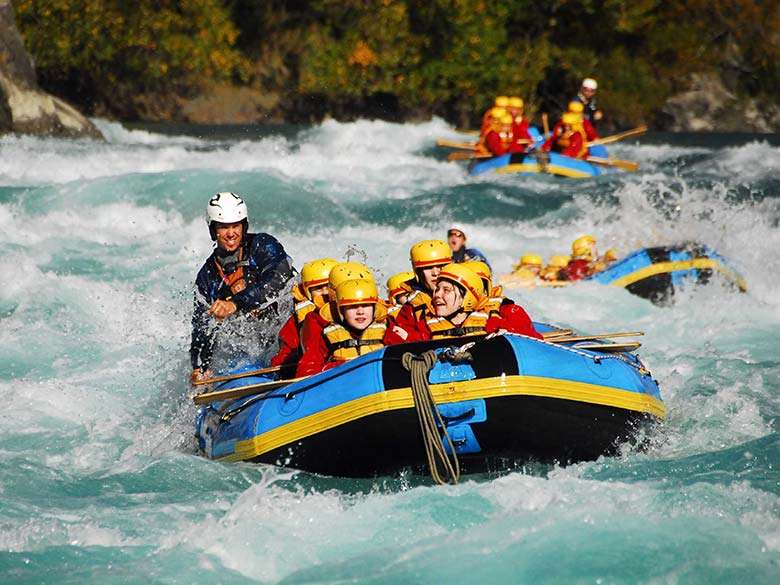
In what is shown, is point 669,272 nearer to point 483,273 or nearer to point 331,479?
point 483,273

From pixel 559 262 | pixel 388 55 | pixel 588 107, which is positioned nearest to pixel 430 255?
pixel 559 262

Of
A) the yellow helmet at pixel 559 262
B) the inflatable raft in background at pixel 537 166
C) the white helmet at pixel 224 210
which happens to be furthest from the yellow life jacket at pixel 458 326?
the inflatable raft in background at pixel 537 166

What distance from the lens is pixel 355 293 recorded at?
22.3 ft

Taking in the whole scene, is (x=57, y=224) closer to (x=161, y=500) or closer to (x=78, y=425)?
(x=78, y=425)

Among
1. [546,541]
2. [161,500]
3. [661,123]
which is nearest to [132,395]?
[161,500]

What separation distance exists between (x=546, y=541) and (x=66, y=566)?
215 centimetres

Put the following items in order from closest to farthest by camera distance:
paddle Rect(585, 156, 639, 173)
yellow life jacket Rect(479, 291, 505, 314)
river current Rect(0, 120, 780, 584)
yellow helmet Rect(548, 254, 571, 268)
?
river current Rect(0, 120, 780, 584)
yellow life jacket Rect(479, 291, 505, 314)
yellow helmet Rect(548, 254, 571, 268)
paddle Rect(585, 156, 639, 173)

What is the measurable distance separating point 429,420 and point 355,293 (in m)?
0.97

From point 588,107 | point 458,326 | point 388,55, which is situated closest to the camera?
point 458,326

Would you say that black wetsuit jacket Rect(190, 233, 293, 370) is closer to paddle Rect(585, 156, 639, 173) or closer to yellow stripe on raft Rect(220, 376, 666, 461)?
yellow stripe on raft Rect(220, 376, 666, 461)

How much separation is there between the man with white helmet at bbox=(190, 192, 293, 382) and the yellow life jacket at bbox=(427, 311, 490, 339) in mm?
1653

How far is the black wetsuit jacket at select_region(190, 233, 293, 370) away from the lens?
8172 mm

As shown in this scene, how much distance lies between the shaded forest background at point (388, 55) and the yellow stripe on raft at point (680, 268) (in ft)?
58.1

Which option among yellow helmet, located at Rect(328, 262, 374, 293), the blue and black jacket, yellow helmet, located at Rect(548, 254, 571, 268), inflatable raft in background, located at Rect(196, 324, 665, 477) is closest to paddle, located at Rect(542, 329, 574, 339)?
inflatable raft in background, located at Rect(196, 324, 665, 477)
